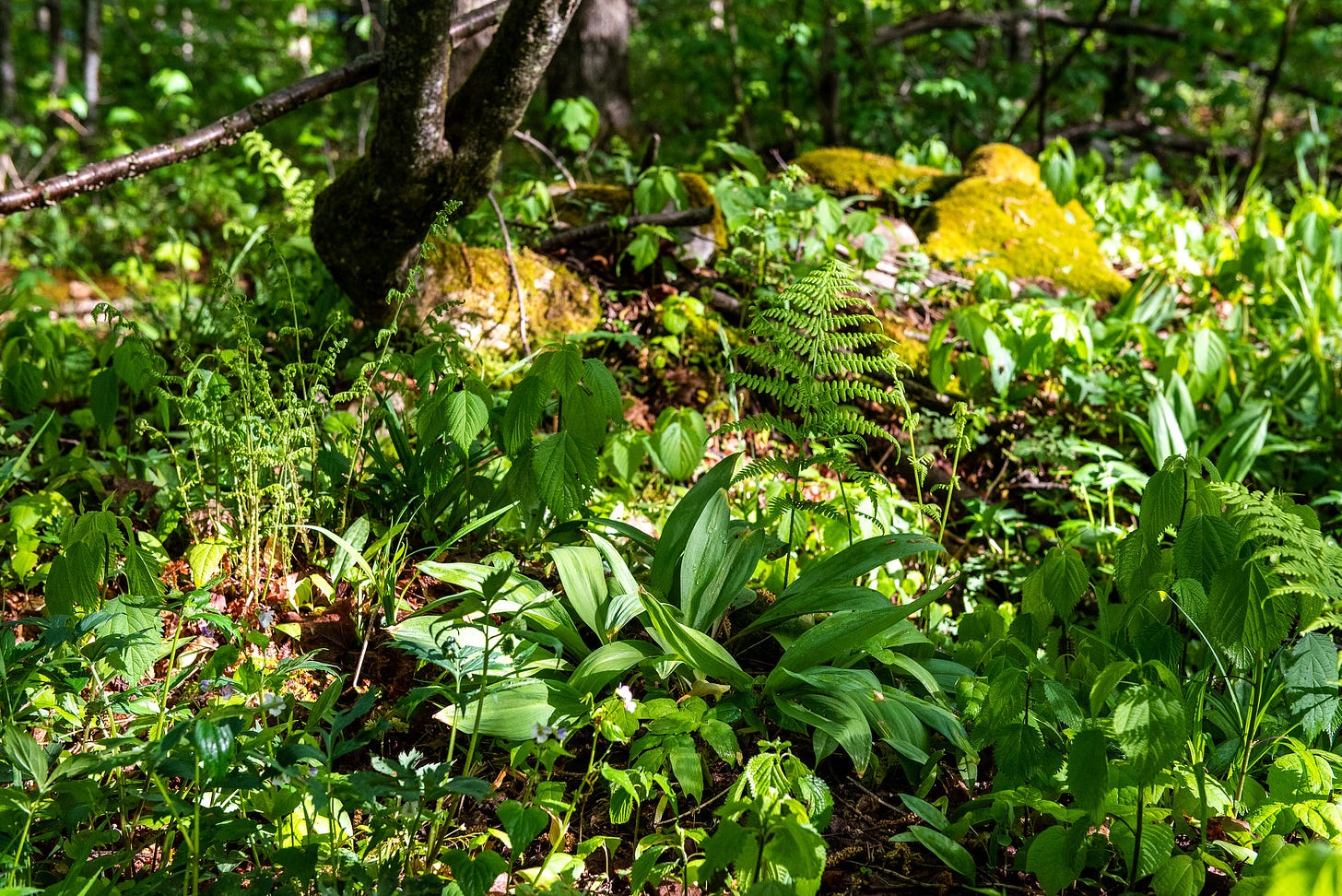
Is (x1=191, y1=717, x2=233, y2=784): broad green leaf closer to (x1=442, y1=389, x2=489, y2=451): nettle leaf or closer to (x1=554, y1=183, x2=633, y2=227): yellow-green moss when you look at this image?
(x1=442, y1=389, x2=489, y2=451): nettle leaf

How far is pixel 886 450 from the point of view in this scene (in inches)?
139

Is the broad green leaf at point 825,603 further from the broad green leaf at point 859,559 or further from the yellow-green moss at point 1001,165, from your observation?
the yellow-green moss at point 1001,165

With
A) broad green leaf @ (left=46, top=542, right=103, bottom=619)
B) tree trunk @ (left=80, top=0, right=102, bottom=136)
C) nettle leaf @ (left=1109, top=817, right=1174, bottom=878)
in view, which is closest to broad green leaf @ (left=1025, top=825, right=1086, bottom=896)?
nettle leaf @ (left=1109, top=817, right=1174, bottom=878)

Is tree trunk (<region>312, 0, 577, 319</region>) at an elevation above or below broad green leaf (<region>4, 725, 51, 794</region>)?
above

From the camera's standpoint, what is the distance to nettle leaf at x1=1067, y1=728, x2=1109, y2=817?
60.7 inches

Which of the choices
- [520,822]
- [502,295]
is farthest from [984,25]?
[520,822]

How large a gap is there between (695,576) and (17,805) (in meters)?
1.36

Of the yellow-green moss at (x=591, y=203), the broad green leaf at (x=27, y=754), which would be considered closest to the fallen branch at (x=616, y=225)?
the yellow-green moss at (x=591, y=203)

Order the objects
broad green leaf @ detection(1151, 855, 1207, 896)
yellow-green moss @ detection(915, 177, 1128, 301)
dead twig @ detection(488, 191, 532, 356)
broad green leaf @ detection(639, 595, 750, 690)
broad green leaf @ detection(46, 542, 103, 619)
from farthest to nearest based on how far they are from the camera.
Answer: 1. yellow-green moss @ detection(915, 177, 1128, 301)
2. dead twig @ detection(488, 191, 532, 356)
3. broad green leaf @ detection(639, 595, 750, 690)
4. broad green leaf @ detection(46, 542, 103, 619)
5. broad green leaf @ detection(1151, 855, 1207, 896)

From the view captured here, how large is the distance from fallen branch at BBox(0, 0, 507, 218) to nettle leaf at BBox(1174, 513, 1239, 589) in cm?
267

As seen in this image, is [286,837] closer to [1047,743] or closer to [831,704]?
[831,704]

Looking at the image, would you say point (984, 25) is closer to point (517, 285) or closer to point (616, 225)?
point (616, 225)

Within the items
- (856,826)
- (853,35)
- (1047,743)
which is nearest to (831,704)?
(856,826)

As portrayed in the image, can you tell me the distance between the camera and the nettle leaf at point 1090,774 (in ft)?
5.06
